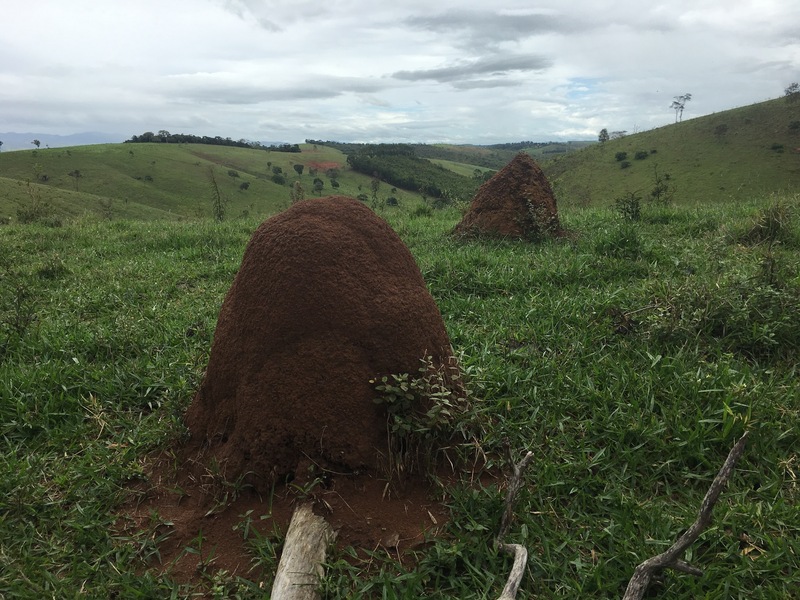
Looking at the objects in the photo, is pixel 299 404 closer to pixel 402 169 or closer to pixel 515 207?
pixel 515 207

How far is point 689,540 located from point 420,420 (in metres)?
1.24

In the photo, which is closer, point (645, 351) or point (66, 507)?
point (66, 507)

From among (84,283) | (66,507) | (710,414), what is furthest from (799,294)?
(84,283)

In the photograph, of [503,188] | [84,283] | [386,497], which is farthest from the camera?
[503,188]

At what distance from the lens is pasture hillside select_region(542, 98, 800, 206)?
44.9 meters

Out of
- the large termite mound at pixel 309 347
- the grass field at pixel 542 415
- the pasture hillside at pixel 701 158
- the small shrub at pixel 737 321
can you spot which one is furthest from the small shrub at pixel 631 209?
the pasture hillside at pixel 701 158

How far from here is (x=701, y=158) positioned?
51.0 m

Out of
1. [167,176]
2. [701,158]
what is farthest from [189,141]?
[701,158]

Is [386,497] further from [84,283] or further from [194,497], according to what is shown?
[84,283]

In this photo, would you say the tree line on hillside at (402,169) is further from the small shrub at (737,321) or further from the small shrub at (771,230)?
the small shrub at (737,321)

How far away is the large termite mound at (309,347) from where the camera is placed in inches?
98.3

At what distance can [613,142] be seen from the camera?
205ft

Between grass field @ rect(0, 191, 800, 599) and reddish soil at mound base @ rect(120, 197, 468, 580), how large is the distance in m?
0.13

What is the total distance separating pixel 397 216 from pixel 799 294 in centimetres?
766
